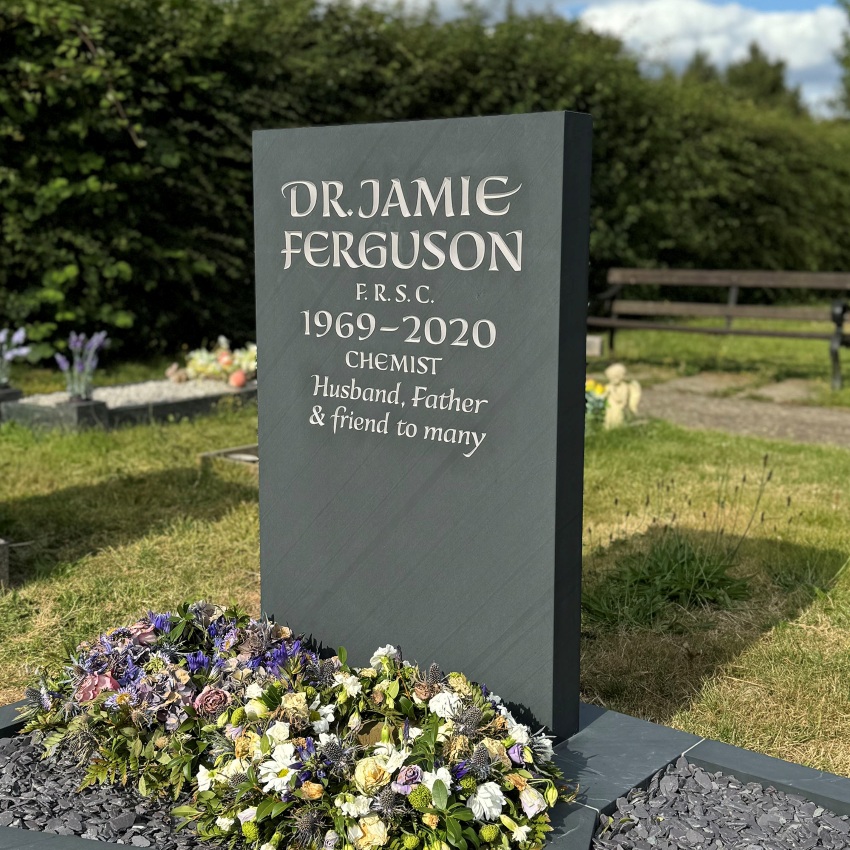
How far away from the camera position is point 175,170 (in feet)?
27.4

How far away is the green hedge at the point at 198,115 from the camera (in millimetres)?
7504

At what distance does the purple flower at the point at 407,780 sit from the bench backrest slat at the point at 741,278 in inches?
293

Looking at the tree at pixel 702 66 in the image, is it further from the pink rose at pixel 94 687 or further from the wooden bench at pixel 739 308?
the pink rose at pixel 94 687

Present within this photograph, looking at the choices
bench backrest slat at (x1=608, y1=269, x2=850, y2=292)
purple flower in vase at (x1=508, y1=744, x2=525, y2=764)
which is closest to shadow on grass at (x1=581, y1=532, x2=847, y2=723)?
purple flower in vase at (x1=508, y1=744, x2=525, y2=764)

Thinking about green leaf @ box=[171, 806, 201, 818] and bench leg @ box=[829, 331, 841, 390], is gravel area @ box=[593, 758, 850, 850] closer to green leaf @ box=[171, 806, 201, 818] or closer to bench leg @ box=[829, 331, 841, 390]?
green leaf @ box=[171, 806, 201, 818]

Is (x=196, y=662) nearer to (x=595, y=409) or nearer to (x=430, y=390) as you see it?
(x=430, y=390)

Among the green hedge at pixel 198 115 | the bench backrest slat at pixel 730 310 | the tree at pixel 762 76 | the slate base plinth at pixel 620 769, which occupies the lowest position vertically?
the slate base plinth at pixel 620 769

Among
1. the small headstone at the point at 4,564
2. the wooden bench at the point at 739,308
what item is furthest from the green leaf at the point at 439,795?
the wooden bench at the point at 739,308

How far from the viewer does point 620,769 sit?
2441mm

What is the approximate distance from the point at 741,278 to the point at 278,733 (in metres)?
8.24

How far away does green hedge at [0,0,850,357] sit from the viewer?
7.50m

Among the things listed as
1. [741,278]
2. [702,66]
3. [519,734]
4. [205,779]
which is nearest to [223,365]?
[741,278]

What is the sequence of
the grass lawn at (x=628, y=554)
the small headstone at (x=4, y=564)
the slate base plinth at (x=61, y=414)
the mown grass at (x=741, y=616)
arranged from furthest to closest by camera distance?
the slate base plinth at (x=61, y=414) < the small headstone at (x=4, y=564) < the grass lawn at (x=628, y=554) < the mown grass at (x=741, y=616)

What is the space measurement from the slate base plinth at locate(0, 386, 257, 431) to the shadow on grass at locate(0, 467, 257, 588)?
111 centimetres
